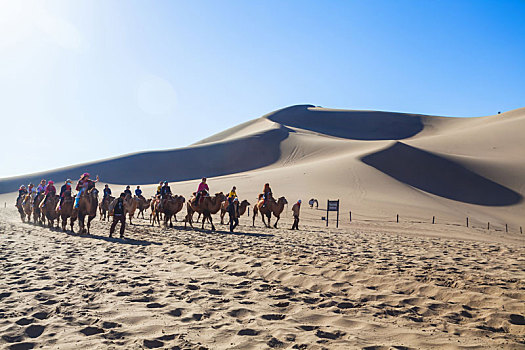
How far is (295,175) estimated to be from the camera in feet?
171

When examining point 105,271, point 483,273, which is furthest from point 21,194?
point 483,273

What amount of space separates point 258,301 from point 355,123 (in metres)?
137

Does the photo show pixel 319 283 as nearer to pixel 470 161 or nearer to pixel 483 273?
pixel 483 273

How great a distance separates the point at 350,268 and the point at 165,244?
6.35 m

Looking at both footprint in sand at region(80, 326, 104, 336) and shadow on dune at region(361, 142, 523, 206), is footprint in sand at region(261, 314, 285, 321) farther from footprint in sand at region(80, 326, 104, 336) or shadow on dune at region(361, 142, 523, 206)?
shadow on dune at region(361, 142, 523, 206)

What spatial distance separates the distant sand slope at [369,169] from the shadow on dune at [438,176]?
0.14 m

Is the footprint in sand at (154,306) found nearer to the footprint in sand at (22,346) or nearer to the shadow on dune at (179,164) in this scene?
the footprint in sand at (22,346)

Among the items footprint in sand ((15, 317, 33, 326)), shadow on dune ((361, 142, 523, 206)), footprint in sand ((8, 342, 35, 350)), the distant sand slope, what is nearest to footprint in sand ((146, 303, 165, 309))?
footprint in sand ((15, 317, 33, 326))

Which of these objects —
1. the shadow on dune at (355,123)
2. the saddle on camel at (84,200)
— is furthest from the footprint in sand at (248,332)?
the shadow on dune at (355,123)

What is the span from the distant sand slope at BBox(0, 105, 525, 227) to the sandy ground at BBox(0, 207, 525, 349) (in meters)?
25.0

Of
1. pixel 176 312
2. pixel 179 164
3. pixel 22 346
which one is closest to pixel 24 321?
pixel 22 346

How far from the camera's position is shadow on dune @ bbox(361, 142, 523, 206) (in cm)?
4659

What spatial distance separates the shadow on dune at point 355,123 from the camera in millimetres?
124000

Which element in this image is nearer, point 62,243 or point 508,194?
point 62,243
